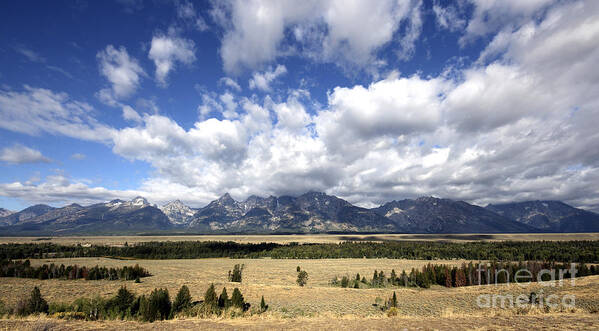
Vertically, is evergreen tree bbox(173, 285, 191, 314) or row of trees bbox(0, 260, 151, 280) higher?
evergreen tree bbox(173, 285, 191, 314)

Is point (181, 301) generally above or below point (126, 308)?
above

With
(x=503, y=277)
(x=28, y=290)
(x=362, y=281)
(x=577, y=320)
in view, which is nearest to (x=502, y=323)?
(x=577, y=320)

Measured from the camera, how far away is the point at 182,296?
27.5 metres

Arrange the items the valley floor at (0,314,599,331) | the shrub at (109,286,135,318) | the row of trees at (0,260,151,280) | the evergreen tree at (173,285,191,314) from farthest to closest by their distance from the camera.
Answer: the row of trees at (0,260,151,280), the evergreen tree at (173,285,191,314), the shrub at (109,286,135,318), the valley floor at (0,314,599,331)

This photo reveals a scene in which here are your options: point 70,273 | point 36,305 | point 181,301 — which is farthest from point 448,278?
point 70,273

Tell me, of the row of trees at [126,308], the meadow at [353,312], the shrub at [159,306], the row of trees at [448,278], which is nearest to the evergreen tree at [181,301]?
the row of trees at [126,308]

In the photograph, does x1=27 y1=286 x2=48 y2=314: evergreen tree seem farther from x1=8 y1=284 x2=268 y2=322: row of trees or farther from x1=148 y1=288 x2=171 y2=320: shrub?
x1=148 y1=288 x2=171 y2=320: shrub

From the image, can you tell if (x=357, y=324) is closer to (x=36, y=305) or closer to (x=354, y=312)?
(x=354, y=312)

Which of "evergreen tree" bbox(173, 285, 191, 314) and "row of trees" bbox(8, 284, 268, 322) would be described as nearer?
"row of trees" bbox(8, 284, 268, 322)

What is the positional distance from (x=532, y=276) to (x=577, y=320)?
60787 millimetres

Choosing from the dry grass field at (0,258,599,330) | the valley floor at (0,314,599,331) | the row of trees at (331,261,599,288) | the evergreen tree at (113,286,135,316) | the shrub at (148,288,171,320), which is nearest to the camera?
the valley floor at (0,314,599,331)

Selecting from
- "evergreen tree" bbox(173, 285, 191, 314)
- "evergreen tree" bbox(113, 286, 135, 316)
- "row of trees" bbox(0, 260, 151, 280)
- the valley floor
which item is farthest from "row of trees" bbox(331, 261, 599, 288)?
"row of trees" bbox(0, 260, 151, 280)

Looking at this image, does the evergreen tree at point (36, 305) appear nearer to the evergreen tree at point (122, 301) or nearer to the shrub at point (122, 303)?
the shrub at point (122, 303)

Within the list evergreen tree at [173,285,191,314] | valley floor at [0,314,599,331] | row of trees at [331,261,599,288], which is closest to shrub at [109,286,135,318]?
valley floor at [0,314,599,331]
